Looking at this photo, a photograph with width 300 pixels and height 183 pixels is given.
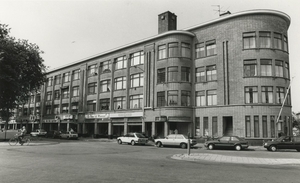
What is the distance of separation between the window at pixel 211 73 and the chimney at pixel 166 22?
8.59 metres

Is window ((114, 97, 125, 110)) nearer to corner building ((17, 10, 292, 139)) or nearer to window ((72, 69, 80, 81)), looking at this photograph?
corner building ((17, 10, 292, 139))

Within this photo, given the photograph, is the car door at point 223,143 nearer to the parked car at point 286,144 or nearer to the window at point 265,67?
the parked car at point 286,144

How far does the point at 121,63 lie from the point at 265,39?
71.7 feet

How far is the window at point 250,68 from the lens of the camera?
30.8 m

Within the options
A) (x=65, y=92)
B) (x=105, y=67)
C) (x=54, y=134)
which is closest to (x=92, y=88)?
(x=105, y=67)

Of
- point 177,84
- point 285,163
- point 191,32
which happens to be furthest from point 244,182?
point 191,32

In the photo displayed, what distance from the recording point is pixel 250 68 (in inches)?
1222

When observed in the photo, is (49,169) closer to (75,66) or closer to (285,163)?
(285,163)

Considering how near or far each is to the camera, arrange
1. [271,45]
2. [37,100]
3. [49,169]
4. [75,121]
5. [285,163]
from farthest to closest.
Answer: [37,100], [75,121], [271,45], [285,163], [49,169]

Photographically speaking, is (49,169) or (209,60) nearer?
(49,169)

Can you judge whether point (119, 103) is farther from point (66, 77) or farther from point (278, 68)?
point (278, 68)

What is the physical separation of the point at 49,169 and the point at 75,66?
43943 millimetres

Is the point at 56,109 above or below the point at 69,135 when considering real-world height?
above

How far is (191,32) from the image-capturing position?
1412 inches
